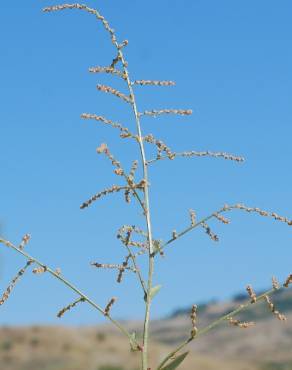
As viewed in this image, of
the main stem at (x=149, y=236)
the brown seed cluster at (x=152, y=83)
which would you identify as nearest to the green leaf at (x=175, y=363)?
the main stem at (x=149, y=236)

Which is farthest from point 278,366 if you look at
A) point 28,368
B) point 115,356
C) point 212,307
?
point 212,307

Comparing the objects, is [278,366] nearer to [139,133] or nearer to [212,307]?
[139,133]

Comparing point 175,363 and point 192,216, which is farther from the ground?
point 192,216

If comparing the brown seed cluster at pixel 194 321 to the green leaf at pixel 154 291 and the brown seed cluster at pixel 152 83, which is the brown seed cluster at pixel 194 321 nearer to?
the green leaf at pixel 154 291

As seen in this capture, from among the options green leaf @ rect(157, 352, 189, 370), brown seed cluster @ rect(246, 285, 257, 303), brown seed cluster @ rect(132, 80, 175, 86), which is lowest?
green leaf @ rect(157, 352, 189, 370)

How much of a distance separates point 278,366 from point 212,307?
8594 centimetres

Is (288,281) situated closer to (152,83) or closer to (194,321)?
(194,321)

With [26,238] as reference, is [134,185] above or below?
above

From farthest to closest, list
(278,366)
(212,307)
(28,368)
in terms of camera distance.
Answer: (212,307)
(278,366)
(28,368)

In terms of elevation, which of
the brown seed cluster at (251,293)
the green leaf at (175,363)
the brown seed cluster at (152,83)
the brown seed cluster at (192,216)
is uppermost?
the brown seed cluster at (152,83)

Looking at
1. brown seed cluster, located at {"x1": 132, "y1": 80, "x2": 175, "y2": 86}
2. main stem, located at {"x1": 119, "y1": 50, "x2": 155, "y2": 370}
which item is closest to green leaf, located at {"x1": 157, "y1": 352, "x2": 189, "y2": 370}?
main stem, located at {"x1": 119, "y1": 50, "x2": 155, "y2": 370}

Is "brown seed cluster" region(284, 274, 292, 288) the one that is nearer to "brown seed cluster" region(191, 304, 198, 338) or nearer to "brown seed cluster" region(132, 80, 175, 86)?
"brown seed cluster" region(191, 304, 198, 338)

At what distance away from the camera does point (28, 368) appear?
5262cm

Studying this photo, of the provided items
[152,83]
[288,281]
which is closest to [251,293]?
[288,281]
